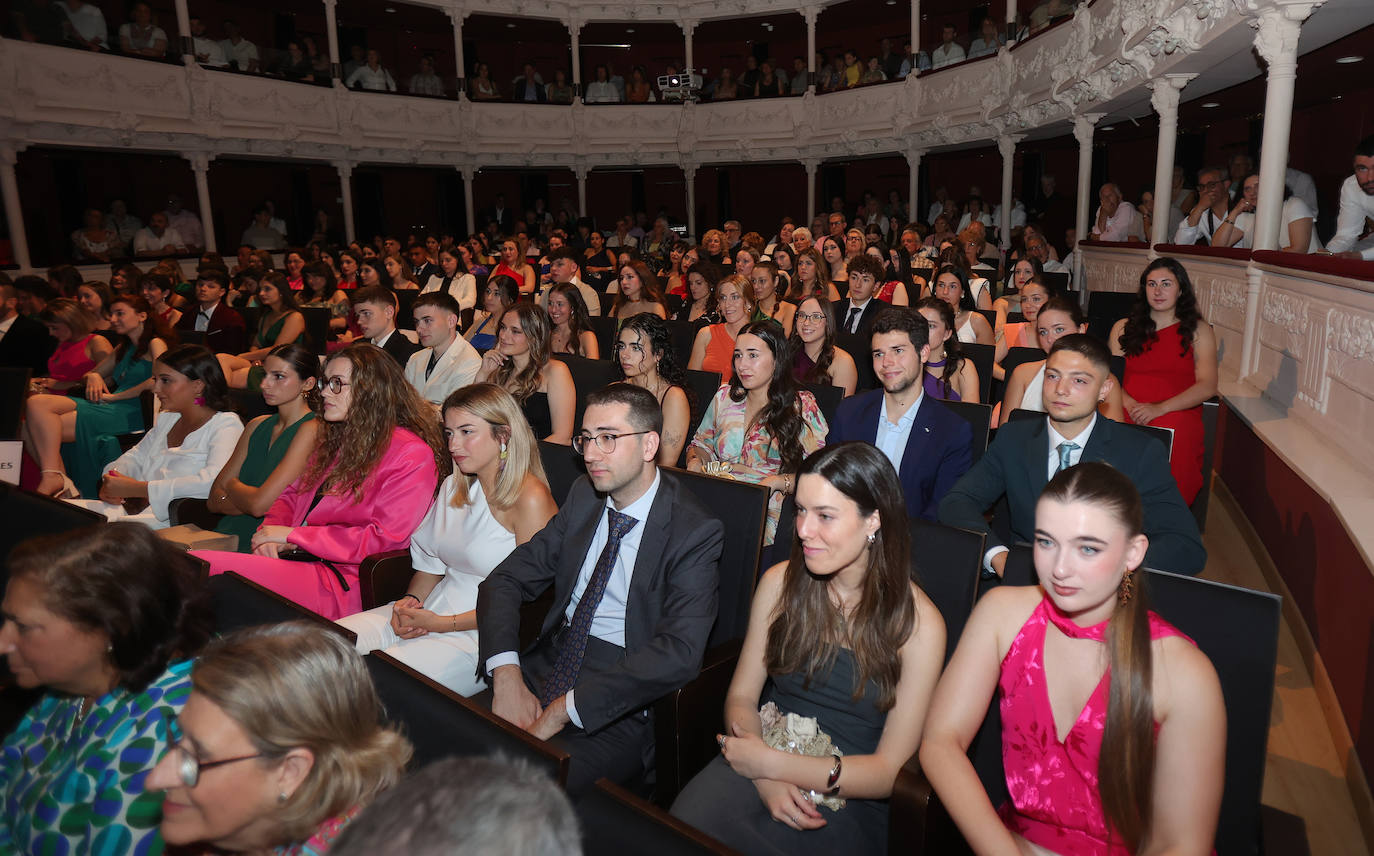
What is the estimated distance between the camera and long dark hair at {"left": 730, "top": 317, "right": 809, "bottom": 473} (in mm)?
3459

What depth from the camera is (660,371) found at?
4031 millimetres

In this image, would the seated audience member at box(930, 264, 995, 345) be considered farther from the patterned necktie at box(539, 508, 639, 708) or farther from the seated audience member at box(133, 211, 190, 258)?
the seated audience member at box(133, 211, 190, 258)

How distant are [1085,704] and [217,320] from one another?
6.96m

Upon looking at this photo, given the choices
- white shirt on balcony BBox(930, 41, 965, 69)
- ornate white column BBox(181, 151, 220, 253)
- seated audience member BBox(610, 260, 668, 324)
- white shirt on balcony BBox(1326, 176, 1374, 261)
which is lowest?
seated audience member BBox(610, 260, 668, 324)

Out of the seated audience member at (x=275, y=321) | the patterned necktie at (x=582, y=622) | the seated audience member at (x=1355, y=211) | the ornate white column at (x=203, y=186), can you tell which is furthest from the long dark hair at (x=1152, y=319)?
the ornate white column at (x=203, y=186)

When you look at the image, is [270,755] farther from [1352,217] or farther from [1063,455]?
[1352,217]

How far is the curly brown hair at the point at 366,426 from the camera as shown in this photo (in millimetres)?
3059

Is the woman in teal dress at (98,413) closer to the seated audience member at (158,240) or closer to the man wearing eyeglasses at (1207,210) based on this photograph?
the seated audience member at (158,240)

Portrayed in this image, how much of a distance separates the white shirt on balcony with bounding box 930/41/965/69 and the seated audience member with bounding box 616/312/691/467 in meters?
10.5

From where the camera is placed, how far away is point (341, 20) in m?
16.2

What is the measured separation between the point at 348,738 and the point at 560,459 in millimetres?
A: 1922

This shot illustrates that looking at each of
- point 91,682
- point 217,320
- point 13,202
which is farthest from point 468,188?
point 91,682

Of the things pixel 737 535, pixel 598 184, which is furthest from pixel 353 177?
pixel 737 535

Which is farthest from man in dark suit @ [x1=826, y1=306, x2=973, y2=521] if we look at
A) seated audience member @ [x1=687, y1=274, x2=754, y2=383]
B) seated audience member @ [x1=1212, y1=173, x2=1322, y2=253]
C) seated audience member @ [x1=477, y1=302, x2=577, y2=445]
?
seated audience member @ [x1=1212, y1=173, x2=1322, y2=253]
